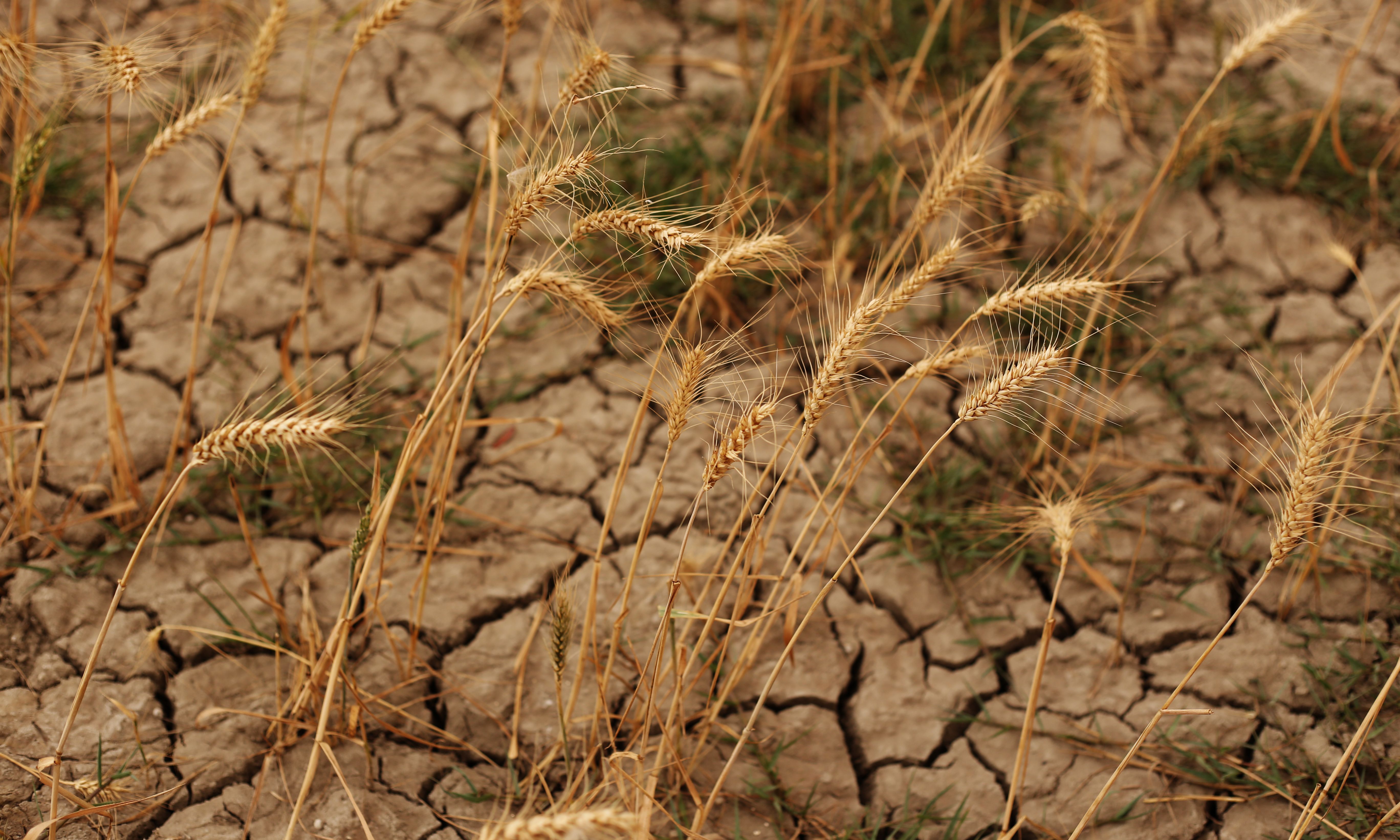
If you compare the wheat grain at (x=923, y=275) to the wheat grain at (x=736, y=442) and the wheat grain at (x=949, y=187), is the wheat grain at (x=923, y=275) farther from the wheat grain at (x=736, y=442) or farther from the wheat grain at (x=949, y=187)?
the wheat grain at (x=736, y=442)

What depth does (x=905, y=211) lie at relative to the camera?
2.90 m

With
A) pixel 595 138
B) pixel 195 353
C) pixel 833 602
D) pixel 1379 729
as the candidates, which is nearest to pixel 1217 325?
pixel 1379 729

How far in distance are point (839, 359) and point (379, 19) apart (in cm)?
122

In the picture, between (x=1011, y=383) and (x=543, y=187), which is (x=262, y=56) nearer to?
(x=543, y=187)

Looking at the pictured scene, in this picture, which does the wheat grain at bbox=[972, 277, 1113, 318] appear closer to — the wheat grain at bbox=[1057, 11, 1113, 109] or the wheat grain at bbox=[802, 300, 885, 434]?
the wheat grain at bbox=[802, 300, 885, 434]

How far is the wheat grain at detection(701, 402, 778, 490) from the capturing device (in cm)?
137

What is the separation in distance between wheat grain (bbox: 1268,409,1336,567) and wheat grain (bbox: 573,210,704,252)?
1.03 metres

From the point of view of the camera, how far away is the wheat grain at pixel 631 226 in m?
1.44

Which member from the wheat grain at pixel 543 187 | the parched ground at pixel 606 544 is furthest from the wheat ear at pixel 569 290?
the parched ground at pixel 606 544

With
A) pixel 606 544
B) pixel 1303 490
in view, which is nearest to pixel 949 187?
pixel 1303 490

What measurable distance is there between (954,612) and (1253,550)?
801mm

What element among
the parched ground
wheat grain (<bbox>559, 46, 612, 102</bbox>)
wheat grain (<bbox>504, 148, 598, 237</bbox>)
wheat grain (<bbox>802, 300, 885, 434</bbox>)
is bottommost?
the parched ground

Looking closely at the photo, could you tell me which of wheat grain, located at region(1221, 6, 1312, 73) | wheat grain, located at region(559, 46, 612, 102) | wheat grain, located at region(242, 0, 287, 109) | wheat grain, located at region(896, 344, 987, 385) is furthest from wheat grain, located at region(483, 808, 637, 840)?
wheat grain, located at region(1221, 6, 1312, 73)

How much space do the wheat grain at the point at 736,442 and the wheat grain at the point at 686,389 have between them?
76 mm
